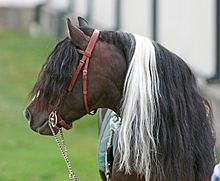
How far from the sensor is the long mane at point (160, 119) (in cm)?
384

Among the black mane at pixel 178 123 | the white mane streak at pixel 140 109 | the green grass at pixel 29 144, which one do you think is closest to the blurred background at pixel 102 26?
the green grass at pixel 29 144

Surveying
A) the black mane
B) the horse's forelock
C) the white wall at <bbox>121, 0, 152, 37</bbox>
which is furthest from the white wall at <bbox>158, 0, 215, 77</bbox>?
the horse's forelock

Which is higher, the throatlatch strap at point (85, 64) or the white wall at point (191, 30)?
the throatlatch strap at point (85, 64)

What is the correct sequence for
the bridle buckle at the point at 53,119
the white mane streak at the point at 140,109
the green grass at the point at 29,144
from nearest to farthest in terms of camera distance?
Result: the white mane streak at the point at 140,109 → the bridle buckle at the point at 53,119 → the green grass at the point at 29,144

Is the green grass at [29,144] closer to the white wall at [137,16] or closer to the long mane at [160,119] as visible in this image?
the long mane at [160,119]

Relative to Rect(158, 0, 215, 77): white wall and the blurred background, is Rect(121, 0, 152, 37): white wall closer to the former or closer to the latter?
the blurred background

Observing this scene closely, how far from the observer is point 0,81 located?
52.0 feet

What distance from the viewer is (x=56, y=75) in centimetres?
392

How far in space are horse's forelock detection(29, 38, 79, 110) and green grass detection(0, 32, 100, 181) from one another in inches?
53.2

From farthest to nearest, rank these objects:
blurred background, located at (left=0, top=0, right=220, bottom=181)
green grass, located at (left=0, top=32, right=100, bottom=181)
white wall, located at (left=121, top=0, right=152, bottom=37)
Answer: white wall, located at (left=121, top=0, right=152, bottom=37)
blurred background, located at (left=0, top=0, right=220, bottom=181)
green grass, located at (left=0, top=32, right=100, bottom=181)

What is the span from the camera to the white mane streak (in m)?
3.83

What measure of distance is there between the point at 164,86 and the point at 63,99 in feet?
1.67

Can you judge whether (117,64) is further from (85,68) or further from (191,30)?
(191,30)

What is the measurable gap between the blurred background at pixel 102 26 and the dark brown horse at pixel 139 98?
0.50m
